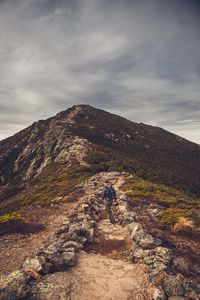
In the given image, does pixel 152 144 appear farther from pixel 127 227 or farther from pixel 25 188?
pixel 127 227

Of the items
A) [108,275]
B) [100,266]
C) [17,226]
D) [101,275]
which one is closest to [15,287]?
[101,275]

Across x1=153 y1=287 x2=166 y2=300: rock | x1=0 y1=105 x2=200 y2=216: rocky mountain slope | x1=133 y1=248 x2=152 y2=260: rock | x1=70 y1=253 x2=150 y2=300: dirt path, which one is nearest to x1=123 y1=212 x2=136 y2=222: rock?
x1=133 y1=248 x2=152 y2=260: rock

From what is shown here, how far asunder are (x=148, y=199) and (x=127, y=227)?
829cm

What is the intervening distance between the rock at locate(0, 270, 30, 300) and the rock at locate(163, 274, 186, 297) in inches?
191

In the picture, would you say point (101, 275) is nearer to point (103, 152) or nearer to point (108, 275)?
point (108, 275)

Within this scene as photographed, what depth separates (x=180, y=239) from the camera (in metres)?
14.7

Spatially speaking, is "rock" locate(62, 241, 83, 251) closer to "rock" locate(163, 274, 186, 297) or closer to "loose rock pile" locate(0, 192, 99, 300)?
"loose rock pile" locate(0, 192, 99, 300)

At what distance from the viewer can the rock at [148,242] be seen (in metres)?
13.0

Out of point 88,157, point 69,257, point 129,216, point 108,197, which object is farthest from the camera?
point 88,157

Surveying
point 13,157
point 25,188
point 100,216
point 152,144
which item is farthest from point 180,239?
point 13,157

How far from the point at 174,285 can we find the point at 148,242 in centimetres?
367

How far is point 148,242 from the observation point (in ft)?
43.3

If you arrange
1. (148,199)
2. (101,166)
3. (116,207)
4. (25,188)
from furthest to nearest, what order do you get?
(25,188), (101,166), (148,199), (116,207)

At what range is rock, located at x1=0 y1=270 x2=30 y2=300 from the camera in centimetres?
895
